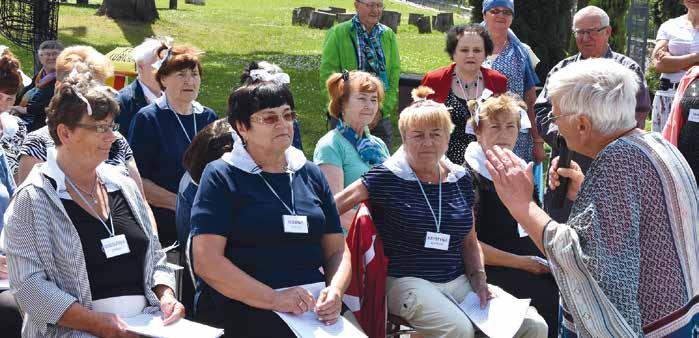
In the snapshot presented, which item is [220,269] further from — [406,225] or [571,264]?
[571,264]

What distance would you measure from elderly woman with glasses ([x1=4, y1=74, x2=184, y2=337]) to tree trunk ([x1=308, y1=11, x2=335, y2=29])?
2424 centimetres

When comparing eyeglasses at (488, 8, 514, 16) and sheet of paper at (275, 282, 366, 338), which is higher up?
eyeglasses at (488, 8, 514, 16)

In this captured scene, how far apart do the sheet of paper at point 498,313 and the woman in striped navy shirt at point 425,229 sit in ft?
0.16

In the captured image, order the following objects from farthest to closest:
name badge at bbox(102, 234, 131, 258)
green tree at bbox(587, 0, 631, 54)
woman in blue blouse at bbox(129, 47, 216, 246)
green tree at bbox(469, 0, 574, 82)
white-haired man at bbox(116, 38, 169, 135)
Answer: green tree at bbox(587, 0, 631, 54), green tree at bbox(469, 0, 574, 82), white-haired man at bbox(116, 38, 169, 135), woman in blue blouse at bbox(129, 47, 216, 246), name badge at bbox(102, 234, 131, 258)

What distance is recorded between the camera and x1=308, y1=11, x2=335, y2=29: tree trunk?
27.8 m

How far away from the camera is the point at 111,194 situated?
12.7 ft

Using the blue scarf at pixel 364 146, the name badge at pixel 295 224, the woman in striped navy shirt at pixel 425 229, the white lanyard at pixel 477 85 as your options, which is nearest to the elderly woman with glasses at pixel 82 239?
the name badge at pixel 295 224

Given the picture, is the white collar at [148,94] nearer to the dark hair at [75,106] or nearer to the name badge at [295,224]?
the dark hair at [75,106]

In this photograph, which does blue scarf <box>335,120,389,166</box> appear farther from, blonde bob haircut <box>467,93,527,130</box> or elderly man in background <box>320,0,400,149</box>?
elderly man in background <box>320,0,400,149</box>

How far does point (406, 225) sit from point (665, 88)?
386 cm

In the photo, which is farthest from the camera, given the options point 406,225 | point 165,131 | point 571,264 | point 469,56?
point 469,56

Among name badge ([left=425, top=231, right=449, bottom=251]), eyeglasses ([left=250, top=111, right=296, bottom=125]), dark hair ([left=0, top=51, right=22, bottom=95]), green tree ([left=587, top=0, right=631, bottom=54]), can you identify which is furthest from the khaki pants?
green tree ([left=587, top=0, right=631, bottom=54])

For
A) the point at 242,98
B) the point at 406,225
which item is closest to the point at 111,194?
the point at 242,98

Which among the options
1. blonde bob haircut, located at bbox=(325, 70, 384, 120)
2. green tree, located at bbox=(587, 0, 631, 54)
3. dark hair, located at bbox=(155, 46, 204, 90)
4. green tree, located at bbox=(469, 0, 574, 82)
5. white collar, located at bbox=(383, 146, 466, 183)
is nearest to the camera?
white collar, located at bbox=(383, 146, 466, 183)
